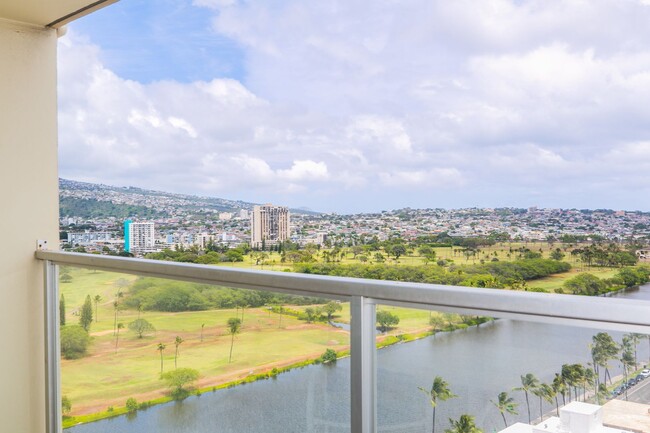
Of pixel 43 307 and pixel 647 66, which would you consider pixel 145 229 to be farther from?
pixel 647 66

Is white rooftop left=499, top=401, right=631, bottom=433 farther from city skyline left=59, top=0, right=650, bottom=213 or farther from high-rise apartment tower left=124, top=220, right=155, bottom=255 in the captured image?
city skyline left=59, top=0, right=650, bottom=213

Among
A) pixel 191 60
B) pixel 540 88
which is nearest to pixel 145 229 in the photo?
pixel 540 88

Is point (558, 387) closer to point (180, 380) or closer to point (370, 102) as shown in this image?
point (180, 380)

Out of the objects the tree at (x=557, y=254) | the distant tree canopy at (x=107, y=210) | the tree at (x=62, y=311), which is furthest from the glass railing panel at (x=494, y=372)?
the tree at (x=557, y=254)

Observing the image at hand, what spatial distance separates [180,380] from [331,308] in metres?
0.93

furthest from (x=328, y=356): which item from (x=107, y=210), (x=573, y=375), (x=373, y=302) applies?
(x=107, y=210)

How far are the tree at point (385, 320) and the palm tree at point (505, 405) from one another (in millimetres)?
360

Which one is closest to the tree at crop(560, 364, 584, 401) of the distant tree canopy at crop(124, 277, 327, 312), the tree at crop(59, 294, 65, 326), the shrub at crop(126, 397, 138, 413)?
the distant tree canopy at crop(124, 277, 327, 312)

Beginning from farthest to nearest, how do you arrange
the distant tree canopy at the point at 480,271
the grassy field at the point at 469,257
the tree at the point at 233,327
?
the grassy field at the point at 469,257
the distant tree canopy at the point at 480,271
the tree at the point at 233,327

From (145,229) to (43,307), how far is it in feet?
13.7

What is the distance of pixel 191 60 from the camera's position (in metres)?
15.3

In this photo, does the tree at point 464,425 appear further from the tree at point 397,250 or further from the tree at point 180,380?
the tree at point 397,250

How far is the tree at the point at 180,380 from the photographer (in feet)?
7.54

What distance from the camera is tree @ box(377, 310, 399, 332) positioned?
5.33 ft
